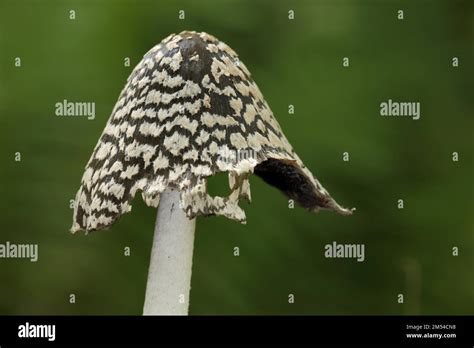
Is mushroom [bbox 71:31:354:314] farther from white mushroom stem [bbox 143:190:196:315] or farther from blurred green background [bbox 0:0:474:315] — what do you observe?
blurred green background [bbox 0:0:474:315]

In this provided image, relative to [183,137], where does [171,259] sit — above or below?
below

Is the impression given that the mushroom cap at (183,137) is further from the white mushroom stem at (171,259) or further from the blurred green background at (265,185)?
the blurred green background at (265,185)

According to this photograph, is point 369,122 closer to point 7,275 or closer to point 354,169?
point 354,169

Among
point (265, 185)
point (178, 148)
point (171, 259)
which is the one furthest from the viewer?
point (265, 185)

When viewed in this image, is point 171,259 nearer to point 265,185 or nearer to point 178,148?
point 178,148

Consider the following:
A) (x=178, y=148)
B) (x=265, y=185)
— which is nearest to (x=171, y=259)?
(x=178, y=148)

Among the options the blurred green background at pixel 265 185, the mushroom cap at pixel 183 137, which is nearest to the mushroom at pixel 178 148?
the mushroom cap at pixel 183 137

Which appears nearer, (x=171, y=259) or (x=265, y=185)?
(x=171, y=259)
